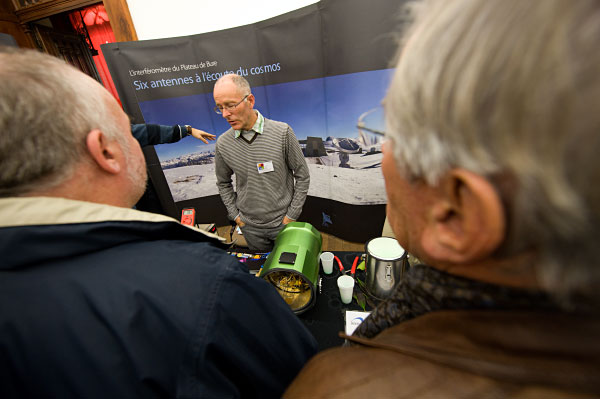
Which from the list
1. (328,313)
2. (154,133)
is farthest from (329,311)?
(154,133)

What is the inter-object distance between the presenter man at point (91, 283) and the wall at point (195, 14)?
243 centimetres

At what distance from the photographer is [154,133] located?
240 cm

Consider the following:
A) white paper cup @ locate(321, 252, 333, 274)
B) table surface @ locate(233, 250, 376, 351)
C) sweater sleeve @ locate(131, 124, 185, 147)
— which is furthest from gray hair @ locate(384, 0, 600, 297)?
sweater sleeve @ locate(131, 124, 185, 147)

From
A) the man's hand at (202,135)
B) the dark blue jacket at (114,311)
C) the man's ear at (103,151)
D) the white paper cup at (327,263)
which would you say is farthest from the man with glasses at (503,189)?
the man's hand at (202,135)

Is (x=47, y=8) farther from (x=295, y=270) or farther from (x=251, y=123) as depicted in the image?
(x=295, y=270)

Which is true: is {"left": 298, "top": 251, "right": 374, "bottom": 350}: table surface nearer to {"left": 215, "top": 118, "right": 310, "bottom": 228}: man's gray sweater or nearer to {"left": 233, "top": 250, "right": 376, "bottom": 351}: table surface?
{"left": 233, "top": 250, "right": 376, "bottom": 351}: table surface

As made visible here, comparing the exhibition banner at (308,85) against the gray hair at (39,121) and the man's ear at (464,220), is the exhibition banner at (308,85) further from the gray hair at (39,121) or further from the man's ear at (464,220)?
the gray hair at (39,121)

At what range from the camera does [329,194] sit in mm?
2969

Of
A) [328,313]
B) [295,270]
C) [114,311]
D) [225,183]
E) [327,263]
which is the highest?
[114,311]

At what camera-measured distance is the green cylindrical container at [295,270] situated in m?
1.22

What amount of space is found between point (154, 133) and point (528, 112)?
2845 millimetres

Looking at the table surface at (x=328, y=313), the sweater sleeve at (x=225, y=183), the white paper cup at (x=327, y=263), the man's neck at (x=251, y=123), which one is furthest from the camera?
the sweater sleeve at (x=225, y=183)

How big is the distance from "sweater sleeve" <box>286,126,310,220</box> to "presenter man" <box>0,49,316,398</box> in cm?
151

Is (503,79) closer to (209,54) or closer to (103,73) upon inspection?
(209,54)
